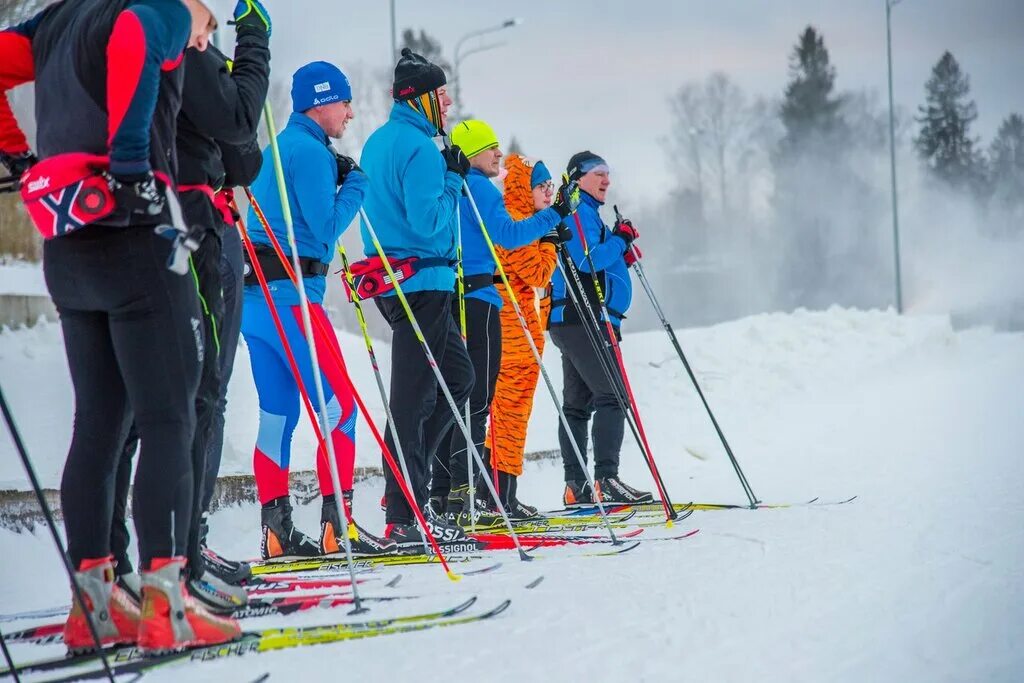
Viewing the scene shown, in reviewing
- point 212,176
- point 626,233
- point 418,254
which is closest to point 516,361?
point 626,233

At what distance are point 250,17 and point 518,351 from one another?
3.10m

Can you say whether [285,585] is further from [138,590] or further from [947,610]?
[947,610]

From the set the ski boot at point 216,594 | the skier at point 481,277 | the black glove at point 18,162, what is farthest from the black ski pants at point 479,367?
the black glove at point 18,162

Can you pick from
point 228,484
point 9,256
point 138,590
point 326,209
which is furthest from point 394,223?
point 9,256

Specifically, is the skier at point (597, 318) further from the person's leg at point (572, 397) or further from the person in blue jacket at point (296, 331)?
the person in blue jacket at point (296, 331)

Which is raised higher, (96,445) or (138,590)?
(96,445)

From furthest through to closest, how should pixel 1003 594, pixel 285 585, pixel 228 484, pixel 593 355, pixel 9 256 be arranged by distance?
pixel 9 256 → pixel 593 355 → pixel 228 484 → pixel 285 585 → pixel 1003 594

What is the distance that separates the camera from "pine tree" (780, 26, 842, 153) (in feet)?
161

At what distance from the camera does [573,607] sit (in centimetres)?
321

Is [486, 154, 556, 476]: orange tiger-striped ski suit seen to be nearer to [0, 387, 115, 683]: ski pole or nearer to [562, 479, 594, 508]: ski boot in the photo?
[562, 479, 594, 508]: ski boot

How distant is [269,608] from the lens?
3.28 metres

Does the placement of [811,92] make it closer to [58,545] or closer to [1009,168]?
[1009,168]

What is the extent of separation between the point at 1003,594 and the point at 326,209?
111 inches

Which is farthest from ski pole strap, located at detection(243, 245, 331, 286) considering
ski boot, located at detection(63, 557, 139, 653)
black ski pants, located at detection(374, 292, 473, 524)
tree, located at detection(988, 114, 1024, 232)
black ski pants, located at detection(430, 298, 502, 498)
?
tree, located at detection(988, 114, 1024, 232)
